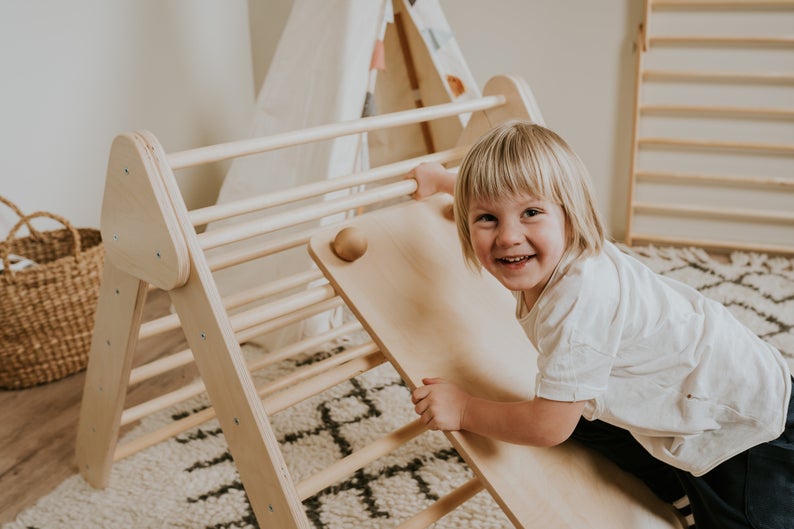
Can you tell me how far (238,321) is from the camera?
1070mm

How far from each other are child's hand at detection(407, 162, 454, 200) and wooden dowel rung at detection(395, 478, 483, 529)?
20.5 inches

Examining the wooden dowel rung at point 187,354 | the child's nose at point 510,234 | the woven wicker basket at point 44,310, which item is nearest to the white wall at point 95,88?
the woven wicker basket at point 44,310

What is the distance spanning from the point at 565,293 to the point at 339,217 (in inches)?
40.8

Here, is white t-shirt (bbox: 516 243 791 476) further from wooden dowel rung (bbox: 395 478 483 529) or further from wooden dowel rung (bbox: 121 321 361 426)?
wooden dowel rung (bbox: 121 321 361 426)

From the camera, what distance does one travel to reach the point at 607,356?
83 centimetres

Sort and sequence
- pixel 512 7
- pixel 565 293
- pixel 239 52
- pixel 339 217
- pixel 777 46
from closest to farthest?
1. pixel 565 293
2. pixel 339 217
3. pixel 777 46
4. pixel 512 7
5. pixel 239 52

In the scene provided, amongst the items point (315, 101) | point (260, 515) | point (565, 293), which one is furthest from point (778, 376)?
point (315, 101)

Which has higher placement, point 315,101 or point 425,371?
point 315,101

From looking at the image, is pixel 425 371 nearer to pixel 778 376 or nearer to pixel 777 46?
pixel 778 376

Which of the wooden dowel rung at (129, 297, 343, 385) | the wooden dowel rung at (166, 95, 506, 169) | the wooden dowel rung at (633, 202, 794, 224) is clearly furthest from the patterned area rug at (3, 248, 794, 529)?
the wooden dowel rung at (633, 202, 794, 224)

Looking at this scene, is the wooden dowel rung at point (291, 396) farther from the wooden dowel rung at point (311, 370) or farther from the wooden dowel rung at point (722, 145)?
the wooden dowel rung at point (722, 145)

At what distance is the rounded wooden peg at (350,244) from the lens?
3.43 feet

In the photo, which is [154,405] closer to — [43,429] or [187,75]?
[43,429]

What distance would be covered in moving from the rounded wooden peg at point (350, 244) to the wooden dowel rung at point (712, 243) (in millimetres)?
1639
